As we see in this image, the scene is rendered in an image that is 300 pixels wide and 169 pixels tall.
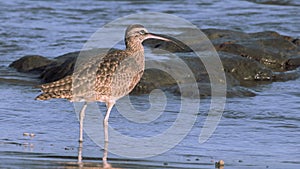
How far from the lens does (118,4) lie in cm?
1988

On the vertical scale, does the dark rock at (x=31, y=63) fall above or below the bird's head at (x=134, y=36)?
below

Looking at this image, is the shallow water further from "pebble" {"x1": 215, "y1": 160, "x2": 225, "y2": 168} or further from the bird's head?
the bird's head

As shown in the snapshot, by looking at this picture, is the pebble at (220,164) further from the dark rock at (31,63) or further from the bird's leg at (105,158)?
the dark rock at (31,63)

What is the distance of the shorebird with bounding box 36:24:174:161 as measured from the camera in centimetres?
791

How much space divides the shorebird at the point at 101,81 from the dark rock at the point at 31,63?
391cm

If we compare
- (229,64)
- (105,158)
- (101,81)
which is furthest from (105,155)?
(229,64)

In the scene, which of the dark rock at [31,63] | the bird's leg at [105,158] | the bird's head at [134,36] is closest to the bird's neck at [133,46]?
the bird's head at [134,36]

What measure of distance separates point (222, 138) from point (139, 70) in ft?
3.86

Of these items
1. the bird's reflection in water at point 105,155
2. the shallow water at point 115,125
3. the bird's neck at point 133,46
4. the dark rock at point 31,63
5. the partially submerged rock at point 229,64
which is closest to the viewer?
the bird's reflection in water at point 105,155

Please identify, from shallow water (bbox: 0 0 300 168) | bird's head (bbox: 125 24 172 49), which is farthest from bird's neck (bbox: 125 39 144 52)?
shallow water (bbox: 0 0 300 168)

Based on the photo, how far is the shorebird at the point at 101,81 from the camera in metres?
7.91

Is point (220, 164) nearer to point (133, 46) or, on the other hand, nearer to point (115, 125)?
point (115, 125)

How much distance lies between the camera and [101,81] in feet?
26.7

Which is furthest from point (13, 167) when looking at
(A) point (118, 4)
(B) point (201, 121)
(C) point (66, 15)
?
(A) point (118, 4)
